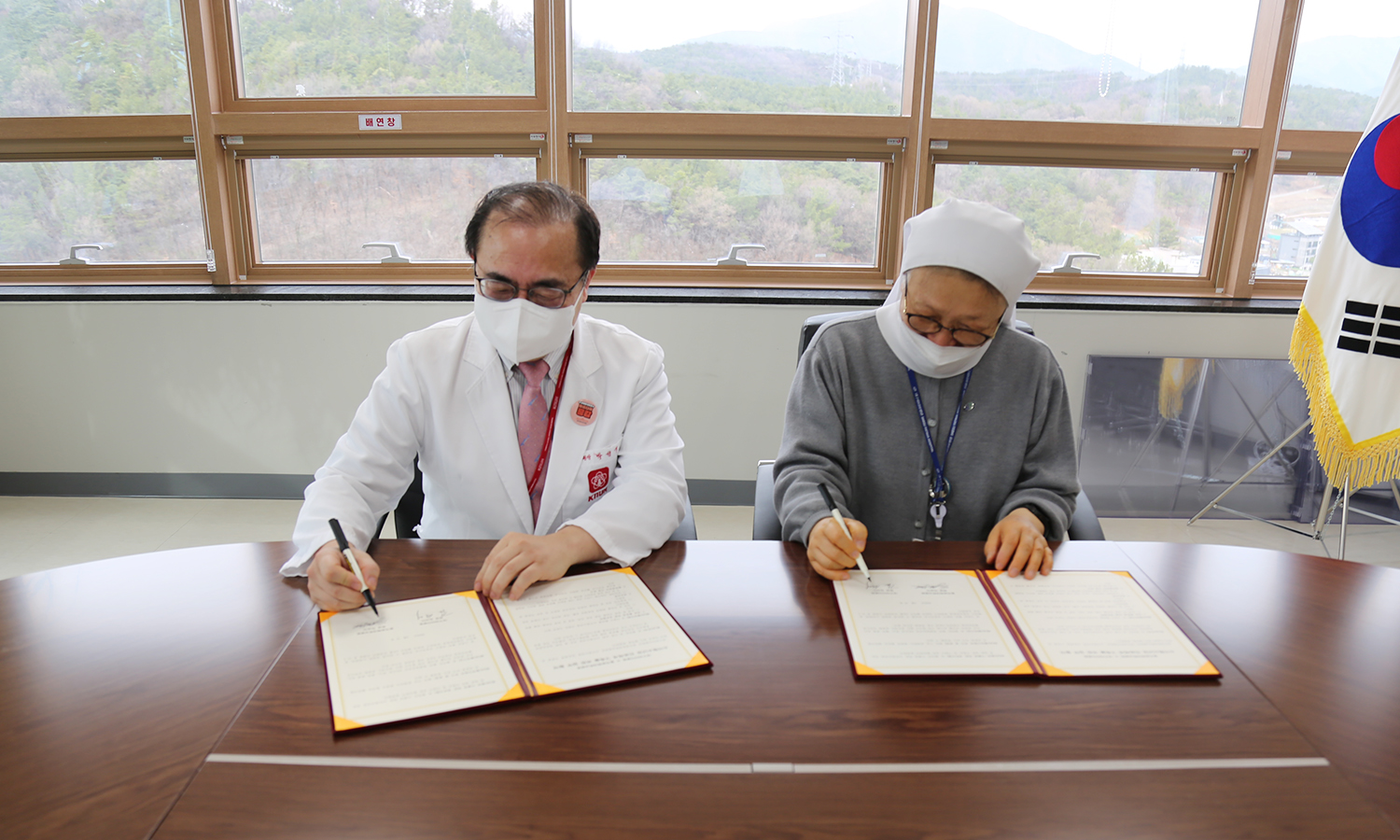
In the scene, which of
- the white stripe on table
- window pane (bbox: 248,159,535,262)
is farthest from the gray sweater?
window pane (bbox: 248,159,535,262)

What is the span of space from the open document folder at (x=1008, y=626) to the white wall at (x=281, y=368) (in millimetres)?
2054

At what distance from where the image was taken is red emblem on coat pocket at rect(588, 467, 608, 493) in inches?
56.9

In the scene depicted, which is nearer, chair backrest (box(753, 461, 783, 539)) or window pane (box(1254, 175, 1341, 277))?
chair backrest (box(753, 461, 783, 539))

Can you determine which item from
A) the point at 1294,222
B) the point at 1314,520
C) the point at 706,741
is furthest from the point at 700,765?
the point at 1294,222

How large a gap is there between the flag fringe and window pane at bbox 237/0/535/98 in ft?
9.87

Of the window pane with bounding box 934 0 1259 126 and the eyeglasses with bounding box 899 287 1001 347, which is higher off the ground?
the window pane with bounding box 934 0 1259 126

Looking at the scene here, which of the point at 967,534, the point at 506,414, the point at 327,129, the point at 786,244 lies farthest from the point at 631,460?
the point at 327,129

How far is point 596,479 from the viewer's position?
1451 millimetres

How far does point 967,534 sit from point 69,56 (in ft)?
12.6

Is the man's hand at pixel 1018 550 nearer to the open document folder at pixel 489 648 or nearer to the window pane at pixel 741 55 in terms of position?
the open document folder at pixel 489 648

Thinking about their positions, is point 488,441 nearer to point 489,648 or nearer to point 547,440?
point 547,440

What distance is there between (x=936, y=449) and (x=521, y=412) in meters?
0.81

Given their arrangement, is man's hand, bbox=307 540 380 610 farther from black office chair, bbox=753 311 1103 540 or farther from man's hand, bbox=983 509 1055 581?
man's hand, bbox=983 509 1055 581

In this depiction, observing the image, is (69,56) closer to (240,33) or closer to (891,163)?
(240,33)
